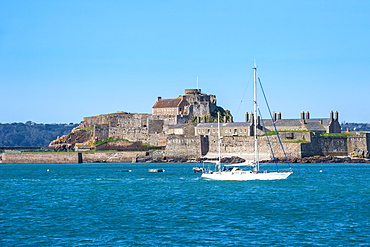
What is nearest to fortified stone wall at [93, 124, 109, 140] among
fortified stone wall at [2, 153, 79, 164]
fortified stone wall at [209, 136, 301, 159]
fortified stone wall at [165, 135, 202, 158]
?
fortified stone wall at [2, 153, 79, 164]

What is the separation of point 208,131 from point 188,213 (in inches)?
1913

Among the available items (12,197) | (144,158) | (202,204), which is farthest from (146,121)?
(202,204)

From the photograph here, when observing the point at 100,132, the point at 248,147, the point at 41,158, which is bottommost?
the point at 41,158

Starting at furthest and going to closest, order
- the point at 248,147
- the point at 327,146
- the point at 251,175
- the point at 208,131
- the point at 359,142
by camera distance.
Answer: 1. the point at 208,131
2. the point at 248,147
3. the point at 327,146
4. the point at 359,142
5. the point at 251,175

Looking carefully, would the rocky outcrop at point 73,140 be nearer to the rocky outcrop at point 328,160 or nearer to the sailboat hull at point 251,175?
the rocky outcrop at point 328,160

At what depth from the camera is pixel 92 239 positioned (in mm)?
21906

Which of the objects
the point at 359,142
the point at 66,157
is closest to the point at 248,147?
the point at 359,142

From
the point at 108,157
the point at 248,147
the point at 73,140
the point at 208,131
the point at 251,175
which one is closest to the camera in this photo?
the point at 251,175

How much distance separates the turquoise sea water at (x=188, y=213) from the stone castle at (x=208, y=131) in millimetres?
24010

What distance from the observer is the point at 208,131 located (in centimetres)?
Result: 7631

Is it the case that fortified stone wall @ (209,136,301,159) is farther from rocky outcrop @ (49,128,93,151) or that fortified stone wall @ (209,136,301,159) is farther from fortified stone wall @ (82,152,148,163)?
rocky outcrop @ (49,128,93,151)

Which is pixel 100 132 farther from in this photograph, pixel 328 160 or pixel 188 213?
pixel 188 213

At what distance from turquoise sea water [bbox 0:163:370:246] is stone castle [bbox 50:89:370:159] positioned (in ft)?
78.8

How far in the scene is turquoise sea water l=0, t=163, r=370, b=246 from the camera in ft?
71.8
